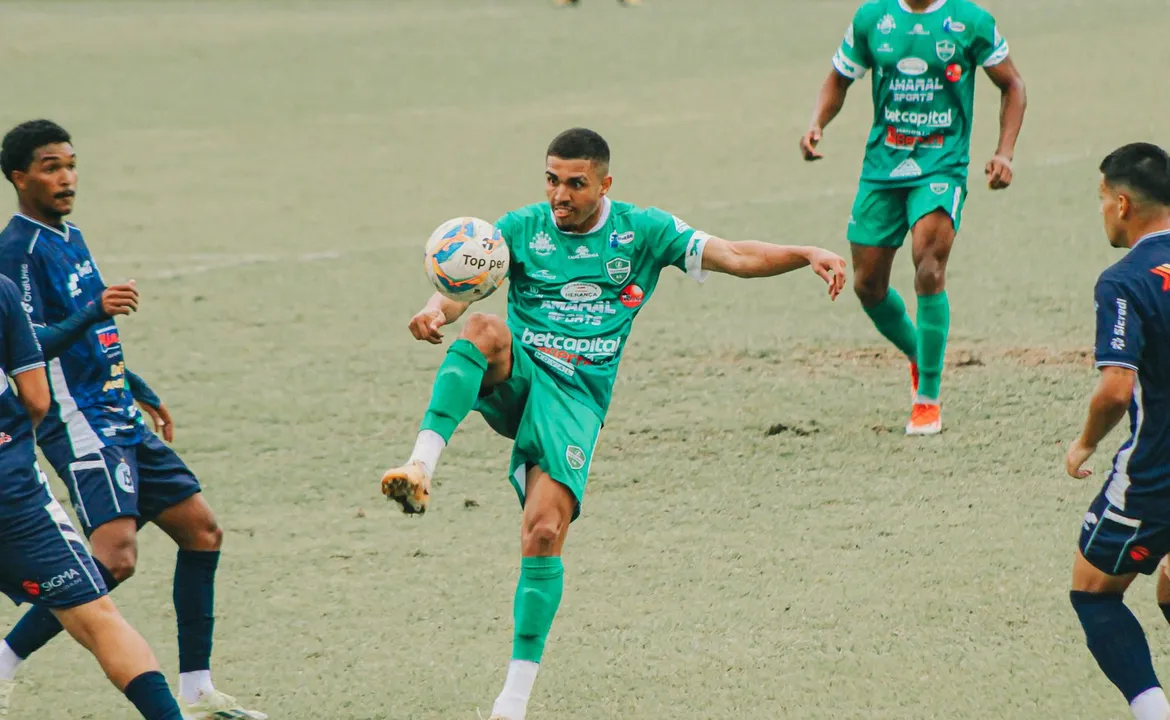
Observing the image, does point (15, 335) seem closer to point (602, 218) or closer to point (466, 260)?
point (466, 260)

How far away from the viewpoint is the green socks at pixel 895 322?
9.35 metres

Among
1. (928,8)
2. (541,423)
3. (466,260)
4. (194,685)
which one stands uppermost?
(928,8)

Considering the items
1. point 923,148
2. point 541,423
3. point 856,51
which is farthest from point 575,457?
point 856,51

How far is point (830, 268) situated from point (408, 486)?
183cm

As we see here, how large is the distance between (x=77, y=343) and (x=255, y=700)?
1507 millimetres

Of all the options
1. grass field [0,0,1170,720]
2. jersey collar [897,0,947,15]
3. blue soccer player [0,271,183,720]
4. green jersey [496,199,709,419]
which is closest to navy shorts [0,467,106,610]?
blue soccer player [0,271,183,720]

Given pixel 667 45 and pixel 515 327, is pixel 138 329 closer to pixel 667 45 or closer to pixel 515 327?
pixel 515 327

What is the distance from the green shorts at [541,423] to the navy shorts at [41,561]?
1.66 m

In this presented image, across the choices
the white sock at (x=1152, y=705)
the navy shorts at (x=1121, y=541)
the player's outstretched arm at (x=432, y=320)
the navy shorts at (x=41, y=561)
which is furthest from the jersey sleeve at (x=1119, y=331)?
the navy shorts at (x=41, y=561)

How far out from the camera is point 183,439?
9.77m

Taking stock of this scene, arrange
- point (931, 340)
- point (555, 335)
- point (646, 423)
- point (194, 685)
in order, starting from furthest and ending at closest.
→ point (646, 423) < point (931, 340) < point (555, 335) < point (194, 685)

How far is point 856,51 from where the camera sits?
30.9ft

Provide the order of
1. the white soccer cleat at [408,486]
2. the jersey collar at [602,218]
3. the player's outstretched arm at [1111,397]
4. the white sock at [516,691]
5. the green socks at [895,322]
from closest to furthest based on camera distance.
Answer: the player's outstretched arm at [1111,397] → the white soccer cleat at [408,486] → the white sock at [516,691] → the jersey collar at [602,218] → the green socks at [895,322]

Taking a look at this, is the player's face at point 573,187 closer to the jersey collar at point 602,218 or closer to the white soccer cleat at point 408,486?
the jersey collar at point 602,218
